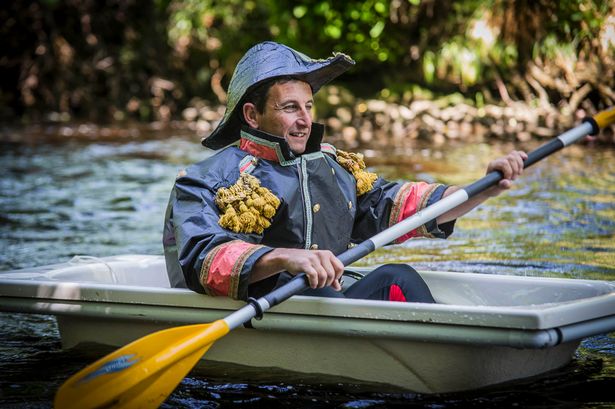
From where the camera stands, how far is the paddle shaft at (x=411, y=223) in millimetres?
2725

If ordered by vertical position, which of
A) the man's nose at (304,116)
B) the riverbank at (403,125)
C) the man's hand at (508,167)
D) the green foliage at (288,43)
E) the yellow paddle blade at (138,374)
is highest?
the green foliage at (288,43)

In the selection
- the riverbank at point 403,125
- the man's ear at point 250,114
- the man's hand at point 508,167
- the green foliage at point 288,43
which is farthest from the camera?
the riverbank at point 403,125

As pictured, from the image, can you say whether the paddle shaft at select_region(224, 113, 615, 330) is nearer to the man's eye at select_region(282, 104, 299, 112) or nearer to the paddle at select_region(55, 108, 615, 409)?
the paddle at select_region(55, 108, 615, 409)

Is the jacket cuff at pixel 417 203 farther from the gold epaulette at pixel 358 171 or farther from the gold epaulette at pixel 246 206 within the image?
the gold epaulette at pixel 246 206

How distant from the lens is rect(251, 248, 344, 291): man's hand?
2.70 metres

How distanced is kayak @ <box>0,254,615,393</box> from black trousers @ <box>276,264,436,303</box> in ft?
0.53

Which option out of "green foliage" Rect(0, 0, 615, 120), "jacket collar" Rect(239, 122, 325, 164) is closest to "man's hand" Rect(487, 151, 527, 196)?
"jacket collar" Rect(239, 122, 325, 164)

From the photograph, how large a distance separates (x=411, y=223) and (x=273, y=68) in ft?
2.25

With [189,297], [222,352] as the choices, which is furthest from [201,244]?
[222,352]

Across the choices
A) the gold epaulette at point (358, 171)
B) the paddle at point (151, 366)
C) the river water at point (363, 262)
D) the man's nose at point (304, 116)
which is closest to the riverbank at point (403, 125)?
the river water at point (363, 262)

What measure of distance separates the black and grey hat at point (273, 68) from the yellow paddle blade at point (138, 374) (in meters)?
0.85

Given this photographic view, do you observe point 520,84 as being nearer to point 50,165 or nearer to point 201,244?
point 50,165

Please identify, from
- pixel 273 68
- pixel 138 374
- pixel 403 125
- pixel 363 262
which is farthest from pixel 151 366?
pixel 403 125

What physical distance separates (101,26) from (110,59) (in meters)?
0.67
